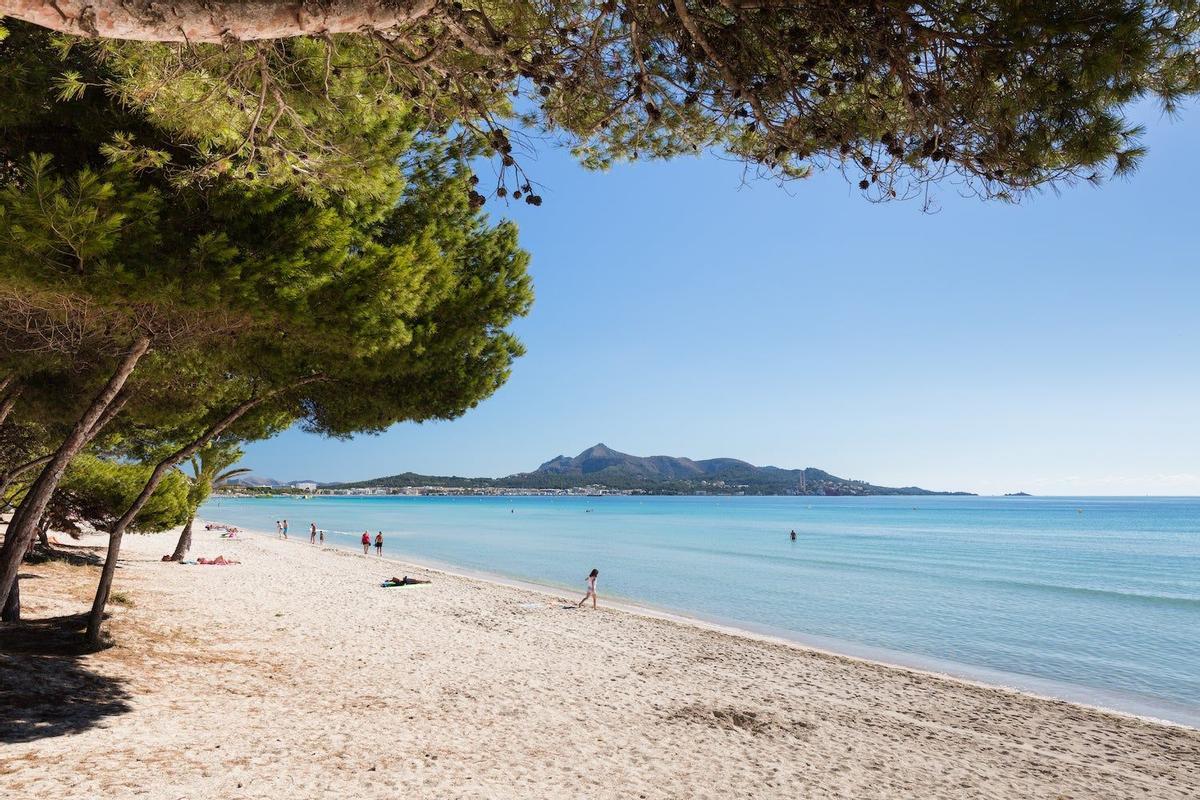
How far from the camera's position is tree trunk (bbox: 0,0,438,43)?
7.30 ft

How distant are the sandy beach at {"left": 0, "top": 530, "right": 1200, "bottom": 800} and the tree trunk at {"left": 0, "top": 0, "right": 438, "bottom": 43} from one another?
172 inches

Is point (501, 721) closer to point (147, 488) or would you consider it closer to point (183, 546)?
point (147, 488)

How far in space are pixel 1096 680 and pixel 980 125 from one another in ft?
47.1

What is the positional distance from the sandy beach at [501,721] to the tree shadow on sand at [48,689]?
28 millimetres

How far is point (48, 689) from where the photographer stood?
6.18 m

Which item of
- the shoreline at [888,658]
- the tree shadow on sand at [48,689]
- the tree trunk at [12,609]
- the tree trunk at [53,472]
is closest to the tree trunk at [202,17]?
the tree trunk at [53,472]

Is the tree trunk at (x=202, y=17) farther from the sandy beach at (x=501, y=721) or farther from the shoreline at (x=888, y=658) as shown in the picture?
the shoreline at (x=888, y=658)

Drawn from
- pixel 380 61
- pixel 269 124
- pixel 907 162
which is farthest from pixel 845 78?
pixel 269 124

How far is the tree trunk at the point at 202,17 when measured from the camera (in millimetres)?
2227

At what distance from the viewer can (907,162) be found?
168 inches

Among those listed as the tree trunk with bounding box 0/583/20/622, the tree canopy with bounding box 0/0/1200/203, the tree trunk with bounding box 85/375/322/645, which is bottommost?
the tree trunk with bounding box 0/583/20/622

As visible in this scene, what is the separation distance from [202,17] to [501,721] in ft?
20.9

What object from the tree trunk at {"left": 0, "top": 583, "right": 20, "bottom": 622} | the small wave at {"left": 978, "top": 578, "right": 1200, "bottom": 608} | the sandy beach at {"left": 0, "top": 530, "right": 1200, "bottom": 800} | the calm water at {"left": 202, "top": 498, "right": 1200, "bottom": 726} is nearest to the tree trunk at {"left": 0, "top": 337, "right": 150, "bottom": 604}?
the sandy beach at {"left": 0, "top": 530, "right": 1200, "bottom": 800}

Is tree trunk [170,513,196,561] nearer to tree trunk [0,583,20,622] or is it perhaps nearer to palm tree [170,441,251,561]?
palm tree [170,441,251,561]
